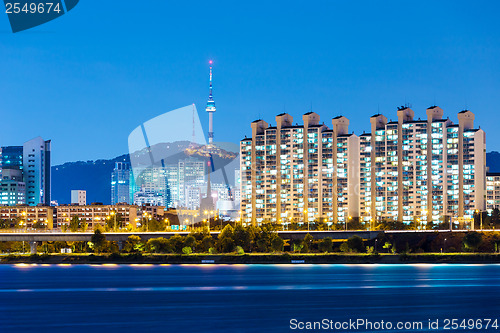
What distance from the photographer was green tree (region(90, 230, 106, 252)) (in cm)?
10088

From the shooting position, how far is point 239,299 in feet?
180

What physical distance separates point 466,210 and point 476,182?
4644 millimetres

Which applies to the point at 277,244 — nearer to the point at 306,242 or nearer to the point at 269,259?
the point at 269,259

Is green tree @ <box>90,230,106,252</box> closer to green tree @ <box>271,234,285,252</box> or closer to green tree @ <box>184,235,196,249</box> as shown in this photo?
green tree @ <box>184,235,196,249</box>

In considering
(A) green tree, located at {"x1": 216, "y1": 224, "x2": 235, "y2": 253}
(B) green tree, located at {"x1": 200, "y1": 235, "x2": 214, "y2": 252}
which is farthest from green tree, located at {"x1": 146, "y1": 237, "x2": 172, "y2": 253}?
(A) green tree, located at {"x1": 216, "y1": 224, "x2": 235, "y2": 253}

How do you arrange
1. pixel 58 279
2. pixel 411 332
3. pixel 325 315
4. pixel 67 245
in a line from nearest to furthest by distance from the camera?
pixel 411 332, pixel 325 315, pixel 58 279, pixel 67 245

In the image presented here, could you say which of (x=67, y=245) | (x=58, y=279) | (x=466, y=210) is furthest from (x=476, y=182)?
(x=58, y=279)

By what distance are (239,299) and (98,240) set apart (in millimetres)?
49562

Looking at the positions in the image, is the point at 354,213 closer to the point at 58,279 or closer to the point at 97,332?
the point at 58,279

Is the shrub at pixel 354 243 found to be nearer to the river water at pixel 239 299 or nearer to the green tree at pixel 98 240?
the river water at pixel 239 299

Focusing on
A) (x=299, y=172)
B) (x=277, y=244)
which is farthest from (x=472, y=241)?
(x=299, y=172)

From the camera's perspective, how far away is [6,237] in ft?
342

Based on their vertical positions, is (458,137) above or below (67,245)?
above

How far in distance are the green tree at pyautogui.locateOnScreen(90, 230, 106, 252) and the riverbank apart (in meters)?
1.51
